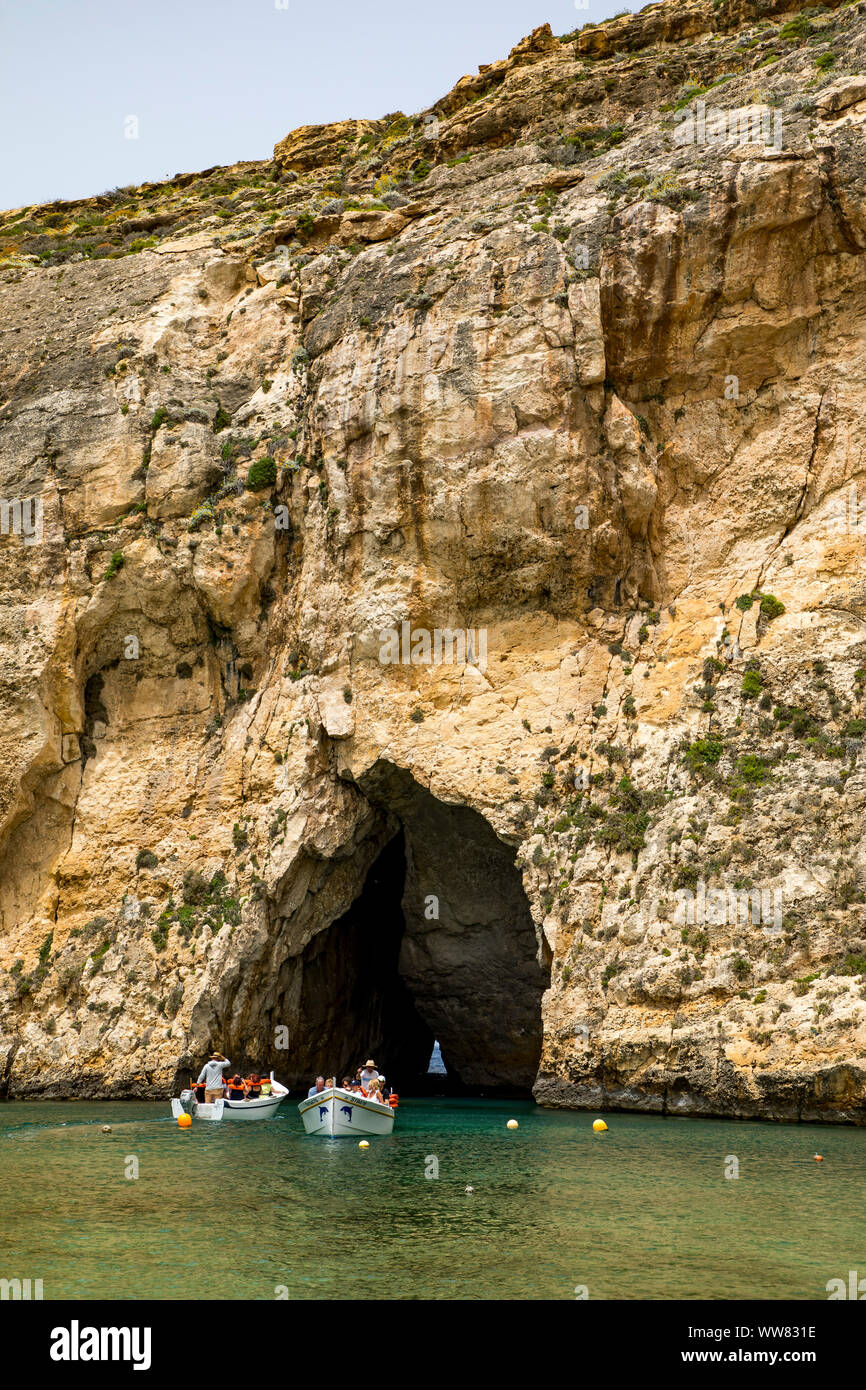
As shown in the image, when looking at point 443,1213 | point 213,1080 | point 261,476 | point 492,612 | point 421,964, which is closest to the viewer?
point 443,1213

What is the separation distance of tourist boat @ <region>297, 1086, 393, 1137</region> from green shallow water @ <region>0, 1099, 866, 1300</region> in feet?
1.59

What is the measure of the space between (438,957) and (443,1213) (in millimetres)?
25963

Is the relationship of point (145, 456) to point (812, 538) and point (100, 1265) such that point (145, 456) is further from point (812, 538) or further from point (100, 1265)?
point (100, 1265)

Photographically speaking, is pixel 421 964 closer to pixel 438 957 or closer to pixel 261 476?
pixel 438 957

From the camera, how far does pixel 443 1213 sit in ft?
50.6

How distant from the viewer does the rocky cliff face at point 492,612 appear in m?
29.0

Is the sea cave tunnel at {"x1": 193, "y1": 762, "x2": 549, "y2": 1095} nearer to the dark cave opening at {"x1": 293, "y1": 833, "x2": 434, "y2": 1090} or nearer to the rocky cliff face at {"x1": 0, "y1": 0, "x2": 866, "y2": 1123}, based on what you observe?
the dark cave opening at {"x1": 293, "y1": 833, "x2": 434, "y2": 1090}

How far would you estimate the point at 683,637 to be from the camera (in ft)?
108

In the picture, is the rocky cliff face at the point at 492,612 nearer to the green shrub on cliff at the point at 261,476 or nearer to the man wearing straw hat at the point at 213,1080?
the green shrub on cliff at the point at 261,476

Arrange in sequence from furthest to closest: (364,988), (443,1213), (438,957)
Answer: (364,988) < (438,957) < (443,1213)

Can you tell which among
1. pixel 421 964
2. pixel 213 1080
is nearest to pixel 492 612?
pixel 421 964

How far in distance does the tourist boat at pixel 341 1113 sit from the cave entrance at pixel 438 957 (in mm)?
12087

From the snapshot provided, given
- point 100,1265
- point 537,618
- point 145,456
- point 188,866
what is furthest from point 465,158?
point 100,1265
